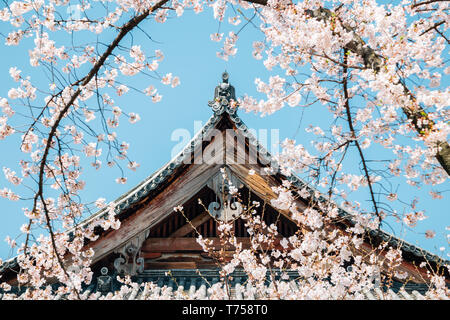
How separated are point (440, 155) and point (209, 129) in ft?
13.5

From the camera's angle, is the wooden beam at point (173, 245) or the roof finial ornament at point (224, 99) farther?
the roof finial ornament at point (224, 99)

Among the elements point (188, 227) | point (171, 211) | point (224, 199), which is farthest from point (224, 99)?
point (188, 227)

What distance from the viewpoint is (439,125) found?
11.1 ft

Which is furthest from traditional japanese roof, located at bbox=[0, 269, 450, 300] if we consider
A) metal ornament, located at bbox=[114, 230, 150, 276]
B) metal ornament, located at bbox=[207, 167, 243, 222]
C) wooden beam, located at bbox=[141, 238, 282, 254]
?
metal ornament, located at bbox=[207, 167, 243, 222]

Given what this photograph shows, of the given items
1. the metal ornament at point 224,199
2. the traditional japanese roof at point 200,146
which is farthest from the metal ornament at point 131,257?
the metal ornament at point 224,199

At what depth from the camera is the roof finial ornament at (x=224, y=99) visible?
6.96 metres

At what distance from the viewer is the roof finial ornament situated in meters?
6.96

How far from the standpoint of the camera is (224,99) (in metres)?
7.00

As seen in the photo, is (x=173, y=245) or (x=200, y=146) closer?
(x=173, y=245)

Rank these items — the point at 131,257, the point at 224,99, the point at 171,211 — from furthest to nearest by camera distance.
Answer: the point at 224,99
the point at 171,211
the point at 131,257

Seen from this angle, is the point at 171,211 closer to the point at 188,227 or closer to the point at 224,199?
the point at 188,227

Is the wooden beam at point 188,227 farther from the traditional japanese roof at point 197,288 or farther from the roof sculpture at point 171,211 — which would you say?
the traditional japanese roof at point 197,288
